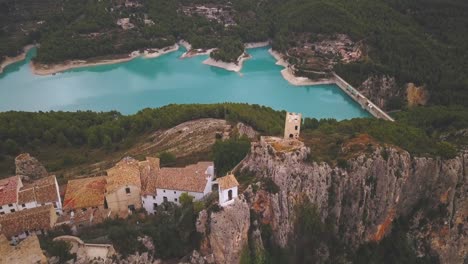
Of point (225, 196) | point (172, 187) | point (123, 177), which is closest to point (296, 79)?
point (172, 187)

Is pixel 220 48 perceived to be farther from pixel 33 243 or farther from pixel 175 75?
pixel 33 243

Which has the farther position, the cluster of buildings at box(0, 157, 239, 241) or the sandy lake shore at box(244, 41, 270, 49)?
the sandy lake shore at box(244, 41, 270, 49)

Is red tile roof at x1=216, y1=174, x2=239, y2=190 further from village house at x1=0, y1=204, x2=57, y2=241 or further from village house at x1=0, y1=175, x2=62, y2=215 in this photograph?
village house at x1=0, y1=175, x2=62, y2=215

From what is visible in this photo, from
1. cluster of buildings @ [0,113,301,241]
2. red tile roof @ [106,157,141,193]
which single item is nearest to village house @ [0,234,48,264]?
cluster of buildings @ [0,113,301,241]

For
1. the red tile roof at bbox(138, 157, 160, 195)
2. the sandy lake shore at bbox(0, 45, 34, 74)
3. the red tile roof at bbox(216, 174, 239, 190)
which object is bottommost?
the sandy lake shore at bbox(0, 45, 34, 74)

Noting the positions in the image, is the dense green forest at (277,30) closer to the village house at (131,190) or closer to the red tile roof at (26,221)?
the village house at (131,190)

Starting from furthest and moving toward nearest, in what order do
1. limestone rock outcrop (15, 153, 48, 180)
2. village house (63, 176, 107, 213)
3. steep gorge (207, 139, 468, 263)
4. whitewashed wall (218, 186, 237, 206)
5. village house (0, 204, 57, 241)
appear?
limestone rock outcrop (15, 153, 48, 180)
steep gorge (207, 139, 468, 263)
village house (63, 176, 107, 213)
whitewashed wall (218, 186, 237, 206)
village house (0, 204, 57, 241)
